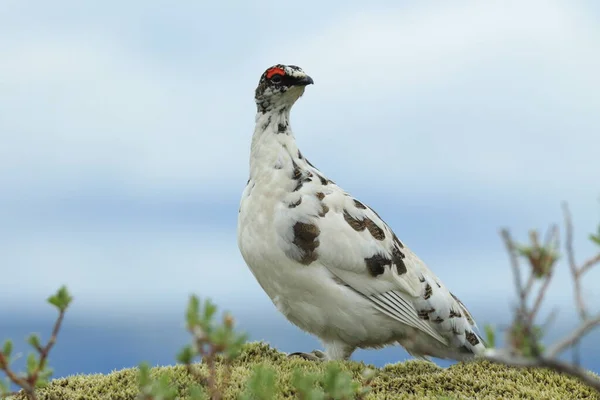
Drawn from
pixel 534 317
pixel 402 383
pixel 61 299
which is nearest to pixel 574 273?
pixel 534 317

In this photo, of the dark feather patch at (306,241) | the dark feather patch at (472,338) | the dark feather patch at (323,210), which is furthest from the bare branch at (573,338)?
the dark feather patch at (472,338)

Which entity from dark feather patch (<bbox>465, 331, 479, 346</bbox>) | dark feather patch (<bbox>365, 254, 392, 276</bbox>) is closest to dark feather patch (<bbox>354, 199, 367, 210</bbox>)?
dark feather patch (<bbox>365, 254, 392, 276</bbox>)

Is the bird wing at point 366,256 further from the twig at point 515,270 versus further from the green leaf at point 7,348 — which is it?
the twig at point 515,270

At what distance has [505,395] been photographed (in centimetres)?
593

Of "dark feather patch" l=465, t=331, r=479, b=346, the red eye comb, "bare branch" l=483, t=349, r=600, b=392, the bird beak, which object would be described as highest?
the red eye comb

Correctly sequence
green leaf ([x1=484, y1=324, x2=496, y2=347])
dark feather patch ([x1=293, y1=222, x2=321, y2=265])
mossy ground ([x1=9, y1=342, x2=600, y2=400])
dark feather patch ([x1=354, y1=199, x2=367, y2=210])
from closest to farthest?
green leaf ([x1=484, y1=324, x2=496, y2=347]), mossy ground ([x1=9, y1=342, x2=600, y2=400]), dark feather patch ([x1=293, y1=222, x2=321, y2=265]), dark feather patch ([x1=354, y1=199, x2=367, y2=210])

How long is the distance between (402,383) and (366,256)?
1.12 metres

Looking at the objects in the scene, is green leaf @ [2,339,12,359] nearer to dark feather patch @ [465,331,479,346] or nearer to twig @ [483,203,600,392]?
twig @ [483,203,600,392]

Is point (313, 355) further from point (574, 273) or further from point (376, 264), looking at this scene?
point (574, 273)

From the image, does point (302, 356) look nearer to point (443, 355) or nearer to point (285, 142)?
point (443, 355)

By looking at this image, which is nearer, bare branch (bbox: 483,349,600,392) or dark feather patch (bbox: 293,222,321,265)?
bare branch (bbox: 483,349,600,392)

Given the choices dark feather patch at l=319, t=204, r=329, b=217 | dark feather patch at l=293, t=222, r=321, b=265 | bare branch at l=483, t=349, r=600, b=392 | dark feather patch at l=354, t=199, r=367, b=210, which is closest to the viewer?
bare branch at l=483, t=349, r=600, b=392

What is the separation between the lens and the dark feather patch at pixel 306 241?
252 inches

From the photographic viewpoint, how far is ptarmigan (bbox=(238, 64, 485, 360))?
6438 mm
